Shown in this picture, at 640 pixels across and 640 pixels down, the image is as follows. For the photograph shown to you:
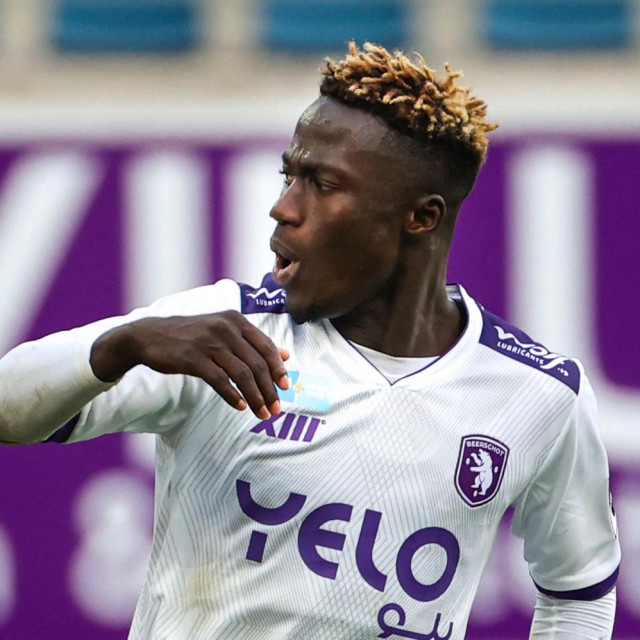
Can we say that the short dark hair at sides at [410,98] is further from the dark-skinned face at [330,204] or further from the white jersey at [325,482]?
the white jersey at [325,482]

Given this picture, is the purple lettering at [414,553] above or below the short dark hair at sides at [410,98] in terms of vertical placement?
below

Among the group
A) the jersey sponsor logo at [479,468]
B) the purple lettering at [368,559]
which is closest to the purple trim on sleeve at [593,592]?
the jersey sponsor logo at [479,468]

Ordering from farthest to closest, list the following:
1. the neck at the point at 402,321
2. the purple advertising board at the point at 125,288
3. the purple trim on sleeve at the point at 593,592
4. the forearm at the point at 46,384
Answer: the purple advertising board at the point at 125,288 → the purple trim on sleeve at the point at 593,592 → the neck at the point at 402,321 → the forearm at the point at 46,384

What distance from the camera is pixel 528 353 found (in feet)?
9.34

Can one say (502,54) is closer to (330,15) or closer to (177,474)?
(330,15)

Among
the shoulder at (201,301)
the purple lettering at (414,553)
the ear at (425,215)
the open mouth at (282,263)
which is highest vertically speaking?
the ear at (425,215)

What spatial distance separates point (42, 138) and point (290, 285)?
3095 millimetres

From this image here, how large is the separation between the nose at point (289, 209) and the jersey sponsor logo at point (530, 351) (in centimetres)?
52

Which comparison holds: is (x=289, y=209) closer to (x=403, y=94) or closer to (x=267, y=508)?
(x=403, y=94)

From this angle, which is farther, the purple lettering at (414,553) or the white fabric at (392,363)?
the white fabric at (392,363)

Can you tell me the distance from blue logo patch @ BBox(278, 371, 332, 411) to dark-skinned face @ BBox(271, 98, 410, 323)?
0.37 feet

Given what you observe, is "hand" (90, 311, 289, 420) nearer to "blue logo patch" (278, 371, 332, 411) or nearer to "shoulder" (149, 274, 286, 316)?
"shoulder" (149, 274, 286, 316)

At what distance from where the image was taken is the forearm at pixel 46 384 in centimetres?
228

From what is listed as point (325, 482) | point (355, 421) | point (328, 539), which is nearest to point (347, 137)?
point (355, 421)
